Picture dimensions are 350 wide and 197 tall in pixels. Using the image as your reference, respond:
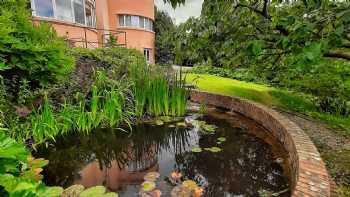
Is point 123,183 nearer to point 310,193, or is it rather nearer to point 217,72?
point 310,193

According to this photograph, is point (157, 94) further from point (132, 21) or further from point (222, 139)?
point (132, 21)

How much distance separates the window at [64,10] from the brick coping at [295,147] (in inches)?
308

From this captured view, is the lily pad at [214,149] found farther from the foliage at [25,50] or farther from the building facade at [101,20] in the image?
the building facade at [101,20]

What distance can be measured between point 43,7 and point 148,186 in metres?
9.61

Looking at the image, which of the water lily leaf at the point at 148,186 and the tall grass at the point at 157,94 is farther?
the tall grass at the point at 157,94

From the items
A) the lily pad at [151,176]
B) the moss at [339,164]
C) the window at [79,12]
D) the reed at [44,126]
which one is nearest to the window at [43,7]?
the window at [79,12]

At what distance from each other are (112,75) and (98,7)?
11195mm

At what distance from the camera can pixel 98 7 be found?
48.5ft

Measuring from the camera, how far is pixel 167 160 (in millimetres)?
3574

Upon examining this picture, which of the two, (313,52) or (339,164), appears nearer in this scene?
(313,52)

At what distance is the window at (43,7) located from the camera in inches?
348

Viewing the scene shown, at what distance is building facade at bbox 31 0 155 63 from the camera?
9.30m

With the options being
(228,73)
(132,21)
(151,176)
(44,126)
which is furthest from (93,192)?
(132,21)

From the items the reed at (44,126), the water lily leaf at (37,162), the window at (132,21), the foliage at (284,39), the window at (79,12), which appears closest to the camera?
the foliage at (284,39)
